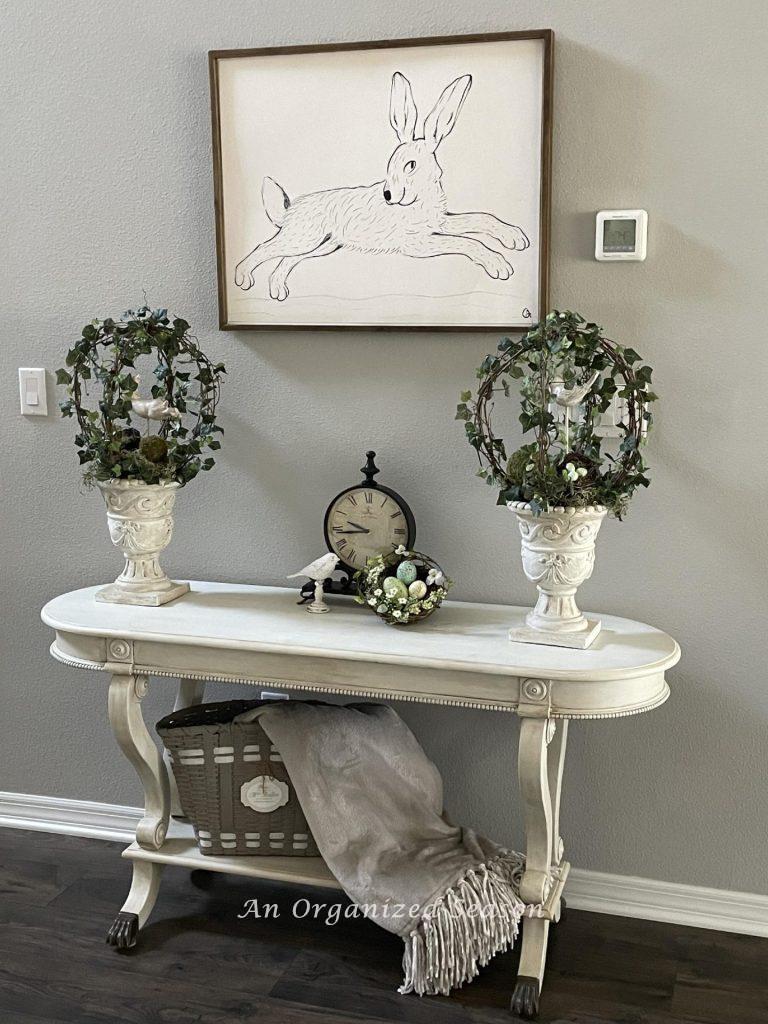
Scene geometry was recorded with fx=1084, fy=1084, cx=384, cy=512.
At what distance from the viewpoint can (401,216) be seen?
230cm

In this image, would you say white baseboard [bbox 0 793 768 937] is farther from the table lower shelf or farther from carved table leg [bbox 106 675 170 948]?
carved table leg [bbox 106 675 170 948]

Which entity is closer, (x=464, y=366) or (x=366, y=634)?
(x=366, y=634)

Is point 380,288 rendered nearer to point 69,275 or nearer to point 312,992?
point 69,275

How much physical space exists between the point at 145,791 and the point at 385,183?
4.62 feet

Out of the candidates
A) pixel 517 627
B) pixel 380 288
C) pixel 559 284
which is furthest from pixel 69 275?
pixel 517 627

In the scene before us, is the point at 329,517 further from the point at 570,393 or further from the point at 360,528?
the point at 570,393

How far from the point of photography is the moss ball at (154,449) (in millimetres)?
2311

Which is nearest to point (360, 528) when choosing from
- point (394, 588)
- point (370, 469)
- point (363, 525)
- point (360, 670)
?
point (363, 525)

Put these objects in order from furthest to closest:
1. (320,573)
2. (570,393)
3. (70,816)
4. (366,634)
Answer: (70,816), (320,573), (366,634), (570,393)

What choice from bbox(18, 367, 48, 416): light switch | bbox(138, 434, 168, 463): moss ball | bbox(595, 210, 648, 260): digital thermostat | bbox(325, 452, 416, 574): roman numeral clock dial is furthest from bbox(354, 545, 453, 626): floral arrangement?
bbox(18, 367, 48, 416): light switch

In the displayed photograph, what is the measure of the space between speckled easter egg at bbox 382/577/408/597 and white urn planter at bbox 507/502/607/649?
23 cm

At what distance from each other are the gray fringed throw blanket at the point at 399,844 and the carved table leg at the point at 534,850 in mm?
48

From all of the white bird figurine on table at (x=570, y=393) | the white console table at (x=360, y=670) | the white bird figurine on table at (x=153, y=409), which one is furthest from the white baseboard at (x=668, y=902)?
the white bird figurine on table at (x=153, y=409)

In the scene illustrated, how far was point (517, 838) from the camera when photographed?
2504 mm
